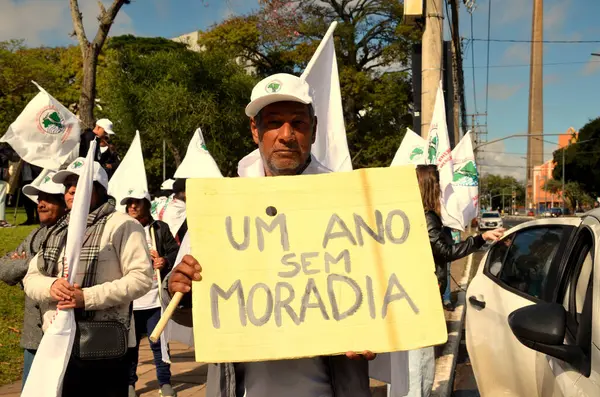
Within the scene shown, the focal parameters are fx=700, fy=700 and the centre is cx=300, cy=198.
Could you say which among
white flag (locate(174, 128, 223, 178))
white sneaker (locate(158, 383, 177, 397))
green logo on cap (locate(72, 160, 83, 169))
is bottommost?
white sneaker (locate(158, 383, 177, 397))

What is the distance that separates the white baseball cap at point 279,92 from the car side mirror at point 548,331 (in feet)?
3.87

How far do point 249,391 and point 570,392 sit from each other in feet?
4.02

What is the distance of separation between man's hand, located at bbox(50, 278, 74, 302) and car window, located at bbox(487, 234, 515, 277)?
107 inches

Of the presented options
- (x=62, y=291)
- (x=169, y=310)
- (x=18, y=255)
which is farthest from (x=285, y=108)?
(x=18, y=255)

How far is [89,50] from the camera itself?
10.7 meters

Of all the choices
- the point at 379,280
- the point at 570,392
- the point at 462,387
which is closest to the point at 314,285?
the point at 379,280

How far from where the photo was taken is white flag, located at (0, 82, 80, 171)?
6.56m

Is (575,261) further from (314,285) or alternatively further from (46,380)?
(46,380)

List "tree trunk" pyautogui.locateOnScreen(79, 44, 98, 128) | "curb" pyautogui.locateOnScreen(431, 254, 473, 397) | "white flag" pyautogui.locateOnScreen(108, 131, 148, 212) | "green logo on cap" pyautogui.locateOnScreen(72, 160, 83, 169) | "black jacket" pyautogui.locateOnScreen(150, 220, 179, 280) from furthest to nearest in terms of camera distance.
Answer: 1. "tree trunk" pyautogui.locateOnScreen(79, 44, 98, 128)
2. "white flag" pyautogui.locateOnScreen(108, 131, 148, 212)
3. "black jacket" pyautogui.locateOnScreen(150, 220, 179, 280)
4. "curb" pyautogui.locateOnScreen(431, 254, 473, 397)
5. "green logo on cap" pyautogui.locateOnScreen(72, 160, 83, 169)

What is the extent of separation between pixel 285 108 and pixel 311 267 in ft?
2.00

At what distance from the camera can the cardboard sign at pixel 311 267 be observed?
2.10 meters

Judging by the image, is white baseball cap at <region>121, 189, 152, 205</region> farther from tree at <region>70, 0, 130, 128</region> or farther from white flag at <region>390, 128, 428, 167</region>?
tree at <region>70, 0, 130, 128</region>

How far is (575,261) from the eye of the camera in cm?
321

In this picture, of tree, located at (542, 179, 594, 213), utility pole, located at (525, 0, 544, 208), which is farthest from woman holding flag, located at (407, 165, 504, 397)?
utility pole, located at (525, 0, 544, 208)
